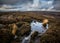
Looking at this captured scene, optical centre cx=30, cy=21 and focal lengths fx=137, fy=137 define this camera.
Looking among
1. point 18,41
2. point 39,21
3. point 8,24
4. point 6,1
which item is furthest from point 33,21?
point 6,1

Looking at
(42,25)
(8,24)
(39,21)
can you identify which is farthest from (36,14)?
(8,24)

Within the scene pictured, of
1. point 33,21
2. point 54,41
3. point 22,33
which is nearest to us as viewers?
point 54,41

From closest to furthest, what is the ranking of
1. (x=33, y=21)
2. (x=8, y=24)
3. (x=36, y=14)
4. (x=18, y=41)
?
1. (x=18, y=41)
2. (x=8, y=24)
3. (x=33, y=21)
4. (x=36, y=14)

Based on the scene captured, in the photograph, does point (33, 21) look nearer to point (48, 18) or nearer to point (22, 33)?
point (48, 18)

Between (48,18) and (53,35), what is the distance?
75 centimetres

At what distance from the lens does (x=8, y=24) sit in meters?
2.15

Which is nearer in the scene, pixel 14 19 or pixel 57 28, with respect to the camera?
pixel 57 28

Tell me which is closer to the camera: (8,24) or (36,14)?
(8,24)

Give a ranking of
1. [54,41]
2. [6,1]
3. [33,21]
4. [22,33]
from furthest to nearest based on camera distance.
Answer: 1. [6,1]
2. [33,21]
3. [22,33]
4. [54,41]

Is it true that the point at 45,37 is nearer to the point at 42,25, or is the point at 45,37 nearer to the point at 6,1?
the point at 42,25

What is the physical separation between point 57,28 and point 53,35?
24cm

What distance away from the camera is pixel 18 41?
5.87 feet

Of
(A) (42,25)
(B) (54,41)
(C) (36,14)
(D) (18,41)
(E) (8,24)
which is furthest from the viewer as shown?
(C) (36,14)

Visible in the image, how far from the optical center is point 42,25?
90.3 inches
